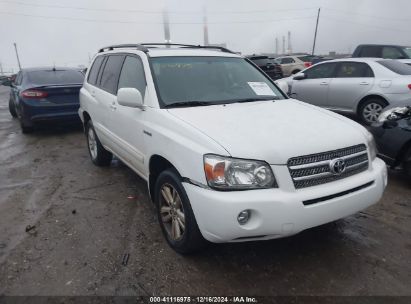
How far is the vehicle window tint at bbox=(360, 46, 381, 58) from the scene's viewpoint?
1158cm

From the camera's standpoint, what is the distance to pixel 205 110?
125 inches

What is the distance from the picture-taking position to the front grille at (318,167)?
251 centimetres

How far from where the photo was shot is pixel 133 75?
3898mm

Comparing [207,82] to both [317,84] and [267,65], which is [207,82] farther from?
[267,65]

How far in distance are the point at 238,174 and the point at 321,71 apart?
23.3 ft

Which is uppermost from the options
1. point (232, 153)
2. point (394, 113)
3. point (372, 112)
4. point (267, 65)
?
point (232, 153)

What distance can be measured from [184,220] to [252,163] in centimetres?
79

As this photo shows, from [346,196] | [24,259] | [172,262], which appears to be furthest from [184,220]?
[24,259]

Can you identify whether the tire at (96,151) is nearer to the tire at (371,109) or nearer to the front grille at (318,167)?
the front grille at (318,167)

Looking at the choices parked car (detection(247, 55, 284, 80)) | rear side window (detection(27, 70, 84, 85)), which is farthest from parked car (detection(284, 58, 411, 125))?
parked car (detection(247, 55, 284, 80))

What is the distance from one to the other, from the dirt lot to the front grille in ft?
2.57

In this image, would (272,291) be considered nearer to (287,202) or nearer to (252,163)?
(287,202)

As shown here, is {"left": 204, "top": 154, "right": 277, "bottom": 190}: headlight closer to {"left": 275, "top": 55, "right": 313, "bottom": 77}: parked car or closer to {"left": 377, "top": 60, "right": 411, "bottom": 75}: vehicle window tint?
{"left": 377, "top": 60, "right": 411, "bottom": 75}: vehicle window tint

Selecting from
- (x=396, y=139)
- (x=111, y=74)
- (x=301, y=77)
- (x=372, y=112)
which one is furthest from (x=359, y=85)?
(x=111, y=74)
